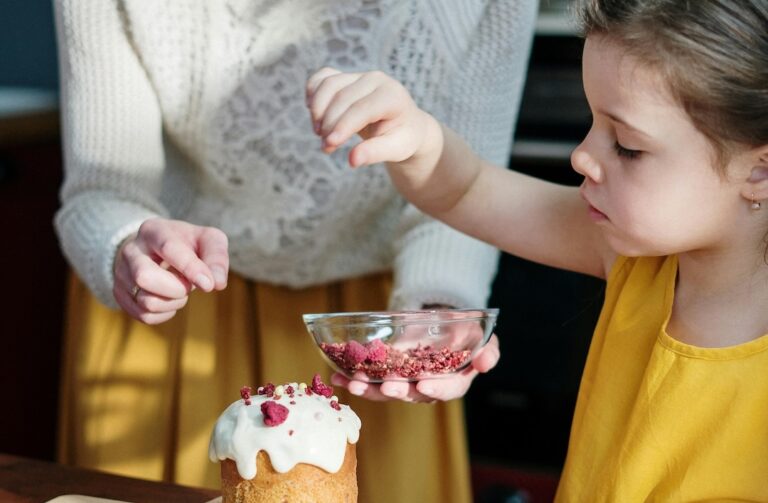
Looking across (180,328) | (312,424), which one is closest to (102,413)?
(180,328)

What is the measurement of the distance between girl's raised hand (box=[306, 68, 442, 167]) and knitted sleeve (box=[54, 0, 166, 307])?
1.21 ft

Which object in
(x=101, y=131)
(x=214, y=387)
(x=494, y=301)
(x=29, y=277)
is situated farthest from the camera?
(x=494, y=301)

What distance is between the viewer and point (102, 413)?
4.75ft

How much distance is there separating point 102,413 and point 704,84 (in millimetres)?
949

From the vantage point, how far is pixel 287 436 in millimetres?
818

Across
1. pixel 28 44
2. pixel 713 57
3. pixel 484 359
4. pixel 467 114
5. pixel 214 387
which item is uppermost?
pixel 713 57

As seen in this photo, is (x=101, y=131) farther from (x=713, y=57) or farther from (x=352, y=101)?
(x=713, y=57)

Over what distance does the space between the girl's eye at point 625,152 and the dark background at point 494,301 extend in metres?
1.07

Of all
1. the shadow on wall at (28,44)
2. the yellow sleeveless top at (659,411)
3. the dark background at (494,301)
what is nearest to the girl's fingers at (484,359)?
the yellow sleeveless top at (659,411)

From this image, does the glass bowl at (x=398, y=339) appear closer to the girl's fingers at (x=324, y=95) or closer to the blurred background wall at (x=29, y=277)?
the girl's fingers at (x=324, y=95)

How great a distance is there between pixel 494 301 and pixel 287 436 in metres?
1.50

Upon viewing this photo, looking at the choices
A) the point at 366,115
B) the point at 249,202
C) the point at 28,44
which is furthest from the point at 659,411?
the point at 28,44

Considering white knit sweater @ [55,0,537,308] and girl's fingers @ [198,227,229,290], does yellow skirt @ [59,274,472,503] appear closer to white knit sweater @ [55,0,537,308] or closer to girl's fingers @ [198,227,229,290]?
white knit sweater @ [55,0,537,308]

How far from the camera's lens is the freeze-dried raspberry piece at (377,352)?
989mm
